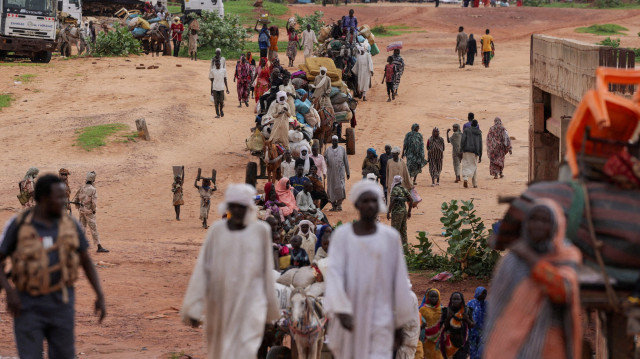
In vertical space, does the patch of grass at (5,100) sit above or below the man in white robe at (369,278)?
above

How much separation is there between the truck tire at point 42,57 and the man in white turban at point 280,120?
20125 millimetres

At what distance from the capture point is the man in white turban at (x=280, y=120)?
1847cm

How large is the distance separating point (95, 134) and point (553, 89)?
1481 cm

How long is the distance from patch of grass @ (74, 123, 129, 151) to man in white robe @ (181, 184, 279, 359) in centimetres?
1834

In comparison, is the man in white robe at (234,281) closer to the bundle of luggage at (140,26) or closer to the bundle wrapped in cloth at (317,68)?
the bundle wrapped in cloth at (317,68)

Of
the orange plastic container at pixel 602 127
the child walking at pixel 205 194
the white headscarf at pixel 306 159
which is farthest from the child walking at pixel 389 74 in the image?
the orange plastic container at pixel 602 127

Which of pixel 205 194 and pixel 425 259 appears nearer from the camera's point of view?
pixel 425 259

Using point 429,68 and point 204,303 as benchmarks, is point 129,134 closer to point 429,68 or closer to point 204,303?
point 429,68

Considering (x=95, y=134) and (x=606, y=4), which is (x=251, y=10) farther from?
(x=95, y=134)

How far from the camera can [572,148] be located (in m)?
6.14

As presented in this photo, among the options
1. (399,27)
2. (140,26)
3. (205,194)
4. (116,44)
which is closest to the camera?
(205,194)

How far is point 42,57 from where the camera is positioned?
36.6 meters

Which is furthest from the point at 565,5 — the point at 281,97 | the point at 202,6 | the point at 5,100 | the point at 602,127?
the point at 602,127

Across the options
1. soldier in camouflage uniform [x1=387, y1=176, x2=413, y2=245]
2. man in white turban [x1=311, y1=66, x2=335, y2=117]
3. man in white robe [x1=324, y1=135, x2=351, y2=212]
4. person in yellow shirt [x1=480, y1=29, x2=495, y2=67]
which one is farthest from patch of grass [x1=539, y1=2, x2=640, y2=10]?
soldier in camouflage uniform [x1=387, y1=176, x2=413, y2=245]
